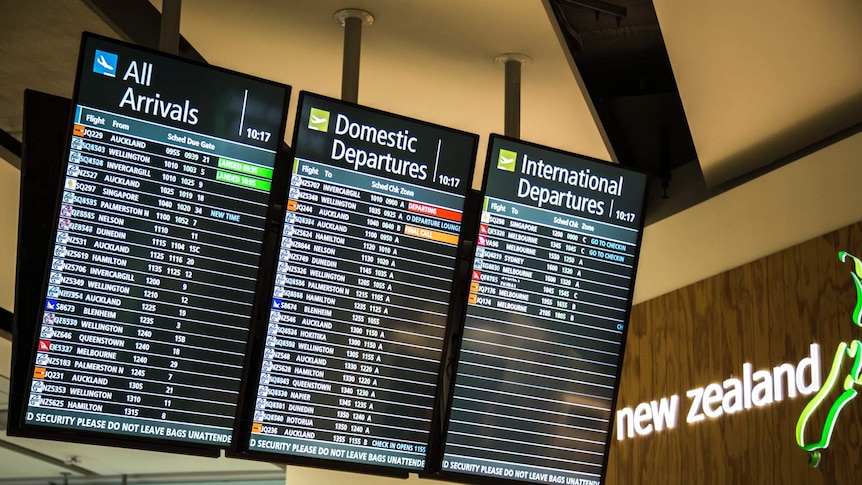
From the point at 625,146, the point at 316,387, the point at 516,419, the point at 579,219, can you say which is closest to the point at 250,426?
the point at 316,387

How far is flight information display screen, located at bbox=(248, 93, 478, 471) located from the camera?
12.0 feet

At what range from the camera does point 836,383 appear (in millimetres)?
4215

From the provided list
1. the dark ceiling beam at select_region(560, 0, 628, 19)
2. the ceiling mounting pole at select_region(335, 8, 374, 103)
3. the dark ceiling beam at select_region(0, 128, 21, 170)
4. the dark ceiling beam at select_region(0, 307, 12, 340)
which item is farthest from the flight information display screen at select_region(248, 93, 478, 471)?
the dark ceiling beam at select_region(0, 307, 12, 340)

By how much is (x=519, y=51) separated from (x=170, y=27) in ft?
5.27

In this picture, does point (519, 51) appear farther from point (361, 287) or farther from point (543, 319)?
point (361, 287)

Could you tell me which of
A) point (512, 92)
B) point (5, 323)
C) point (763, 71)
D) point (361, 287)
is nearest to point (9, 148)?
point (5, 323)

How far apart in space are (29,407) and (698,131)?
10.0 ft

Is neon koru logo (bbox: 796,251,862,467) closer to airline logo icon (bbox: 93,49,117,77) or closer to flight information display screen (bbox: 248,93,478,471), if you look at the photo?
flight information display screen (bbox: 248,93,478,471)

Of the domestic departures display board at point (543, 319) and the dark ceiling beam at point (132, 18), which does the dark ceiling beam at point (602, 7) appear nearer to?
the domestic departures display board at point (543, 319)

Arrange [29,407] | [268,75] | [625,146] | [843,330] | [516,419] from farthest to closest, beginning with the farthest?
[625,146] < [268,75] < [843,330] < [516,419] < [29,407]

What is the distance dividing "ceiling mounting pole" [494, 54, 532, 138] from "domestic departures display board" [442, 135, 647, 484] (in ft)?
1.87

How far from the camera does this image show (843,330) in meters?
4.27

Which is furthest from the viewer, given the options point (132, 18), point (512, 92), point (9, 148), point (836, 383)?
point (9, 148)

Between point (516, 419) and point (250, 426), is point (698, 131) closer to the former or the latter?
point (516, 419)
